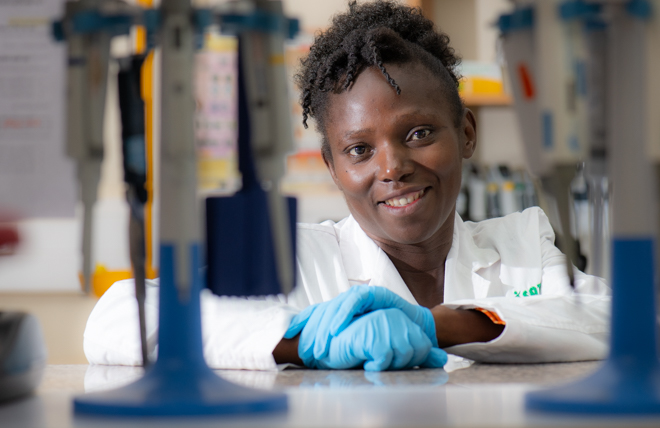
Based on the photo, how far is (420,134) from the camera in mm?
1199

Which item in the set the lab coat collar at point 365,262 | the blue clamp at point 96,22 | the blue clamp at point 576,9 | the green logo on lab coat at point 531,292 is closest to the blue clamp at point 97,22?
the blue clamp at point 96,22

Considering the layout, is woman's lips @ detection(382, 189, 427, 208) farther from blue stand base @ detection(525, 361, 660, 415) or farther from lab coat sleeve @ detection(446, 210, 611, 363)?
blue stand base @ detection(525, 361, 660, 415)

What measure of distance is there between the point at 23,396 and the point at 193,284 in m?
0.17

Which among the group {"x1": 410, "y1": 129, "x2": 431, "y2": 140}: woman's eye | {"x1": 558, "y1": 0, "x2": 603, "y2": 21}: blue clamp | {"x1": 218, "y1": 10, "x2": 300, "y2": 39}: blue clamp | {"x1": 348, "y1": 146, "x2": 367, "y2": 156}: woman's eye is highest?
{"x1": 410, "y1": 129, "x2": 431, "y2": 140}: woman's eye

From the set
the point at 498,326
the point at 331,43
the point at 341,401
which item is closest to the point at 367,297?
the point at 498,326

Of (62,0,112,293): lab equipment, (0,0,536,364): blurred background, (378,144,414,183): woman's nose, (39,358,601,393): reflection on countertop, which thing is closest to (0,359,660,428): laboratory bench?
(39,358,601,393): reflection on countertop

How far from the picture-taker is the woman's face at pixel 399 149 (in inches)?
46.1

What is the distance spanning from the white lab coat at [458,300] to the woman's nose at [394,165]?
0.65 feet

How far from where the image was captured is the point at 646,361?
1.18ft

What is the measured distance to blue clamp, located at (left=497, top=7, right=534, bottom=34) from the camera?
37cm

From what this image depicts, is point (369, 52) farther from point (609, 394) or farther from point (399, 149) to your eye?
point (609, 394)

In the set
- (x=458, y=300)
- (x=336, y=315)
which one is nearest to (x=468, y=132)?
(x=458, y=300)

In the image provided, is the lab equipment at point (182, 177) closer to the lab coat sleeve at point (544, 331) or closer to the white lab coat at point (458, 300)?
the white lab coat at point (458, 300)

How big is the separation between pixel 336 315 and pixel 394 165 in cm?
49
